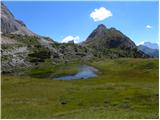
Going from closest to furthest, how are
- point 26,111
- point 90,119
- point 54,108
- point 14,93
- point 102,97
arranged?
point 90,119, point 26,111, point 54,108, point 102,97, point 14,93

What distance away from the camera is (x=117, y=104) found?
158 ft

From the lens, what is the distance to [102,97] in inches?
2175

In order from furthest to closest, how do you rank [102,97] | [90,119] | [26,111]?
[102,97], [26,111], [90,119]

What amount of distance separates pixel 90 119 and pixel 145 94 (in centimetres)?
2681

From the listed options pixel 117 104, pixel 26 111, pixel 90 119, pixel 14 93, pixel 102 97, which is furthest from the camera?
pixel 14 93

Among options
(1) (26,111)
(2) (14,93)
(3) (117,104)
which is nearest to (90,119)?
(1) (26,111)

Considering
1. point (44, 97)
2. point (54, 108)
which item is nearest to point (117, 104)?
point (54, 108)

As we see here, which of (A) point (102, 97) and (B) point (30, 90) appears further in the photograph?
(B) point (30, 90)

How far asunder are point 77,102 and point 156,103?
1091 centimetres

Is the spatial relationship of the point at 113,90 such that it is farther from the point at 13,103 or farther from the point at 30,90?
the point at 13,103

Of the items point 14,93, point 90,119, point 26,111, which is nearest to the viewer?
point 90,119

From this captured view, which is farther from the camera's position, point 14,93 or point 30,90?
point 30,90

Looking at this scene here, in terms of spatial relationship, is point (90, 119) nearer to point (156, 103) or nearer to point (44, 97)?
point (156, 103)

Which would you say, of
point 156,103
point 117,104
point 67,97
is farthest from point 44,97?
point 156,103
